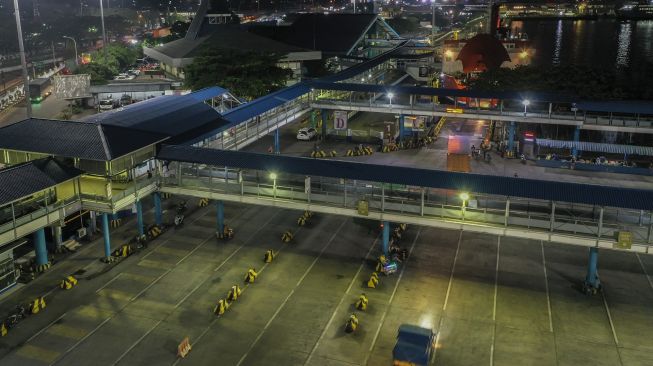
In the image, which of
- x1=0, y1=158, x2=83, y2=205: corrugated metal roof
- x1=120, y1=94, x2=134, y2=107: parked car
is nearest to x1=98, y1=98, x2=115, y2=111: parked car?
x1=120, y1=94, x2=134, y2=107: parked car

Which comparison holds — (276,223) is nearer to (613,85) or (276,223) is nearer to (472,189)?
(472,189)

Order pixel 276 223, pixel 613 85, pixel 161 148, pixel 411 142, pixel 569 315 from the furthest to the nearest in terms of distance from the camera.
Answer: pixel 613 85 < pixel 411 142 < pixel 276 223 < pixel 161 148 < pixel 569 315

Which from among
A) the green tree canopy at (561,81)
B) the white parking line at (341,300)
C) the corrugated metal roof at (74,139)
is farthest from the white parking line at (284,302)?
the green tree canopy at (561,81)

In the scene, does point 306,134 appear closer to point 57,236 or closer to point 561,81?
point 561,81

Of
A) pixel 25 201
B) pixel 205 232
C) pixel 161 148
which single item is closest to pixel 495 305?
pixel 205 232

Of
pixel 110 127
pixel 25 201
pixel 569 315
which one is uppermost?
pixel 110 127

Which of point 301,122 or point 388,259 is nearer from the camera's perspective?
point 388,259

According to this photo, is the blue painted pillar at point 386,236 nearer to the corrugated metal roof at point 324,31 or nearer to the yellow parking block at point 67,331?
the yellow parking block at point 67,331

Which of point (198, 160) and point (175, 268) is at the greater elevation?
point (198, 160)

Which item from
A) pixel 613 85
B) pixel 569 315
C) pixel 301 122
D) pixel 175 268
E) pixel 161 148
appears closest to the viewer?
pixel 569 315
